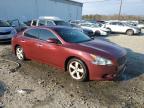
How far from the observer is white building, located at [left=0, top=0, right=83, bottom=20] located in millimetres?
26031

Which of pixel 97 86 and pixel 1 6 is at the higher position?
pixel 1 6

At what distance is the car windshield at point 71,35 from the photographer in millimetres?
7294

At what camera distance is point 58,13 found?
37.0 m

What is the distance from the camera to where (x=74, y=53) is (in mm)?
6594

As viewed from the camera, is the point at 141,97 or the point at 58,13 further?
the point at 58,13

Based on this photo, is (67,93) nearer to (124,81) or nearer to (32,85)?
(32,85)

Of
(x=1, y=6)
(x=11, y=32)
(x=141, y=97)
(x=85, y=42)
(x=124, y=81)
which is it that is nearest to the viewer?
(x=141, y=97)

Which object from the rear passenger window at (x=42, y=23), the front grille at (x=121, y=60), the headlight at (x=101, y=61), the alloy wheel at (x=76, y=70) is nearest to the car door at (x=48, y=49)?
the alloy wheel at (x=76, y=70)

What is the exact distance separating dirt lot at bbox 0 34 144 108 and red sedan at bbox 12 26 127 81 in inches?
12.5

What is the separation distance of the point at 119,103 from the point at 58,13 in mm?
32784

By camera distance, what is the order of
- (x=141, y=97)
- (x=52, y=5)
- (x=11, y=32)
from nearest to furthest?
(x=141, y=97)
(x=11, y=32)
(x=52, y=5)

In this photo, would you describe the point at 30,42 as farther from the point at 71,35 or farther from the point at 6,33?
the point at 6,33

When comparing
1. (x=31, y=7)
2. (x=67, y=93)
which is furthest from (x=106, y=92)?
(x=31, y=7)

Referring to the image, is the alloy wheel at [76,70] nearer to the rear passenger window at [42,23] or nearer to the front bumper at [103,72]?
the front bumper at [103,72]
